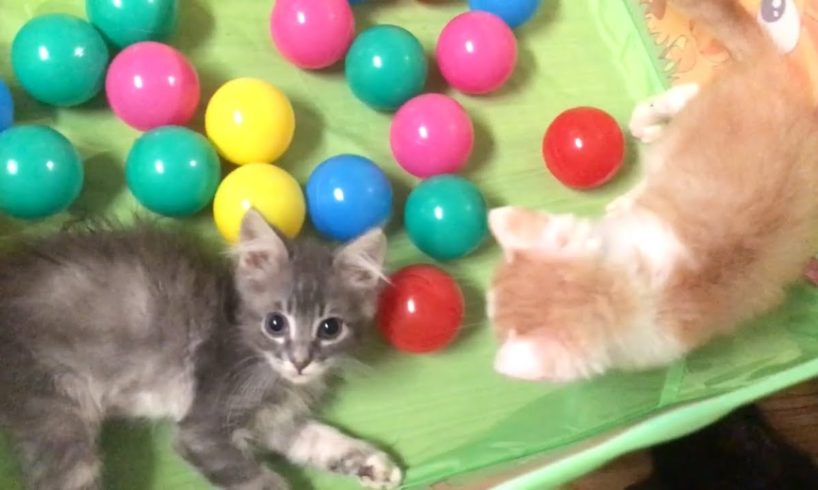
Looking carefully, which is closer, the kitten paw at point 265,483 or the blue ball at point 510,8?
the kitten paw at point 265,483

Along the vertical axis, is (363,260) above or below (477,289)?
above

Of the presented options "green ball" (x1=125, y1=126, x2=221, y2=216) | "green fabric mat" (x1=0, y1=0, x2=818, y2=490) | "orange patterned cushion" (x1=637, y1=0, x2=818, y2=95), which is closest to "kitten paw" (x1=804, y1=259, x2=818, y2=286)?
"green fabric mat" (x1=0, y1=0, x2=818, y2=490)

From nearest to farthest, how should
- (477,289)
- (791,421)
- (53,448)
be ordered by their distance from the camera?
(53,448), (477,289), (791,421)

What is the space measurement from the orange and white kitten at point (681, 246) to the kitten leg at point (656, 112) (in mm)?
86

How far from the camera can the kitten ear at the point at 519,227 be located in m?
1.20

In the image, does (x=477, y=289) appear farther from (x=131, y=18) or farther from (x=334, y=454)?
(x=131, y=18)

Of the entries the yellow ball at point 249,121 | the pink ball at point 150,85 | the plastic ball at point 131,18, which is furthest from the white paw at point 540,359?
the plastic ball at point 131,18

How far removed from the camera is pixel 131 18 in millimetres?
1371

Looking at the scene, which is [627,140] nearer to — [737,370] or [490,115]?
[490,115]

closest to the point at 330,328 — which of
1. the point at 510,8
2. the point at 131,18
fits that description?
the point at 131,18

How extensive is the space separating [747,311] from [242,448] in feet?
2.25

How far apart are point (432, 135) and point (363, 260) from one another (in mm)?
258

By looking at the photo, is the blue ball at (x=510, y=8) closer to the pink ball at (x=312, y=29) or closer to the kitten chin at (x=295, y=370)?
the pink ball at (x=312, y=29)

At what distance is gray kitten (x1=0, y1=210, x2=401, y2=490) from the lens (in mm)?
1151
